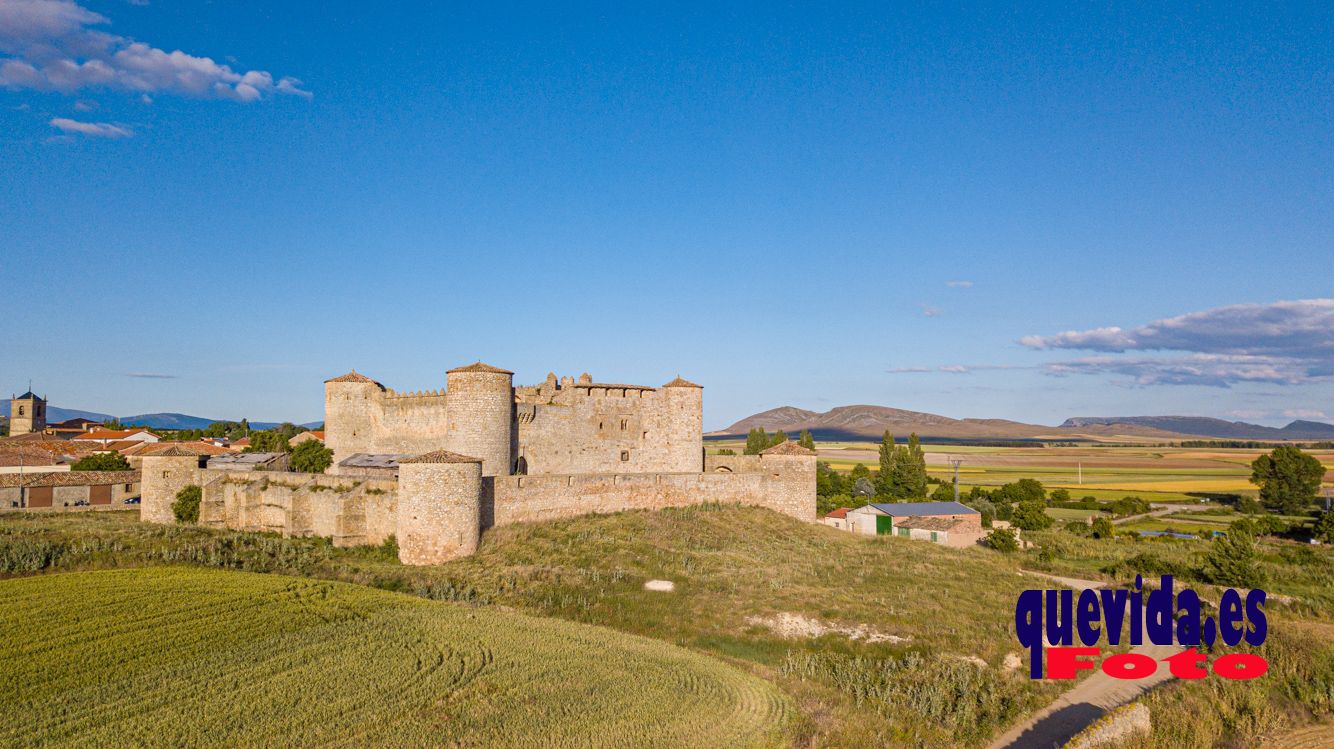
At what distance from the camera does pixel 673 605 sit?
69.8ft

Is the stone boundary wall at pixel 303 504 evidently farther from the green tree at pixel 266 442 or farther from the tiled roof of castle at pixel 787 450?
the tiled roof of castle at pixel 787 450

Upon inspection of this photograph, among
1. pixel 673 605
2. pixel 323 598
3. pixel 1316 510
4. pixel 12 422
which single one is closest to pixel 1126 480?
pixel 1316 510

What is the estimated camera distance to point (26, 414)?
88188 mm

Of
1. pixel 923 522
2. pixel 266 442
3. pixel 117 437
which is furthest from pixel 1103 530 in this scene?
pixel 117 437

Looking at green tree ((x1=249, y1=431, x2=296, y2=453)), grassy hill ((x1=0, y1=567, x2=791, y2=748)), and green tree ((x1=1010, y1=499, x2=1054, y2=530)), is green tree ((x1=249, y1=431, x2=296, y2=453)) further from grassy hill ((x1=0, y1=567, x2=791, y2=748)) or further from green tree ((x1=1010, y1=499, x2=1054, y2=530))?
green tree ((x1=1010, y1=499, x2=1054, y2=530))

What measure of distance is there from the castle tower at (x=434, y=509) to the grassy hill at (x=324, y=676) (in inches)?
200

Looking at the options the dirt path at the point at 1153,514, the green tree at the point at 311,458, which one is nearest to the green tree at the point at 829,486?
the dirt path at the point at 1153,514

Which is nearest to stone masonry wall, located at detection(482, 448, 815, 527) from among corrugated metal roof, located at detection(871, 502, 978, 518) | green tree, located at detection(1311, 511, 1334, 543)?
corrugated metal roof, located at detection(871, 502, 978, 518)

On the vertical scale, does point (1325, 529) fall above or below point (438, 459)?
below

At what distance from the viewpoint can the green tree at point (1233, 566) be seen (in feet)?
98.9

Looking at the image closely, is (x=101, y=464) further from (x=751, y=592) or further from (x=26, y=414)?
(x=26, y=414)

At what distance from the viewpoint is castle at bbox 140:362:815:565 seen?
79.3 ft

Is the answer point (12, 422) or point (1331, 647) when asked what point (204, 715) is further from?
point (12, 422)

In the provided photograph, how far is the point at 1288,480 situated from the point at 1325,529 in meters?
14.4
